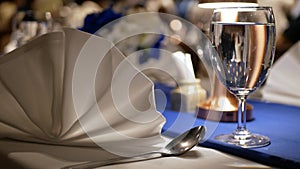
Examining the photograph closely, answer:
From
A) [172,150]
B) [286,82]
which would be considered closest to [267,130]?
[172,150]

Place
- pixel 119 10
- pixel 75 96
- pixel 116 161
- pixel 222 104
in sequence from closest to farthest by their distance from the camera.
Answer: pixel 116 161
pixel 75 96
pixel 222 104
pixel 119 10

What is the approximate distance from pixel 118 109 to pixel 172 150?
0.41 ft

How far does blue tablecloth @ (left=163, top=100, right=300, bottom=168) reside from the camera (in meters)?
0.52

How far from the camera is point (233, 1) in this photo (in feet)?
2.71

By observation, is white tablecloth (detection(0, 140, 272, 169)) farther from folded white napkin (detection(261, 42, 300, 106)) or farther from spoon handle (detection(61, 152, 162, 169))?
folded white napkin (detection(261, 42, 300, 106))

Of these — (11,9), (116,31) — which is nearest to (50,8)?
(11,9)

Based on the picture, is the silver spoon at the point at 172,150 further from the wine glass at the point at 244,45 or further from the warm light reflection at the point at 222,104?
the warm light reflection at the point at 222,104

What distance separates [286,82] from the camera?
98cm

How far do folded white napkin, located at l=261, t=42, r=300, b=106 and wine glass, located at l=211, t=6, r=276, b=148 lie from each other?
1.10 ft

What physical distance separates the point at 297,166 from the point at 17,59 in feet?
1.28

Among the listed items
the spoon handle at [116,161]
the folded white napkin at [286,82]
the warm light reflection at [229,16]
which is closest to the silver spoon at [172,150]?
the spoon handle at [116,161]

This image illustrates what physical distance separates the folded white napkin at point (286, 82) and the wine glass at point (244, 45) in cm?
34

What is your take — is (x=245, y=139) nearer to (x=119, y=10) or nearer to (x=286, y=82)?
(x=286, y=82)

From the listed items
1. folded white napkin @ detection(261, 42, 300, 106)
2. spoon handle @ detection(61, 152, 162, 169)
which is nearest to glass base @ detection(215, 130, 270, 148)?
spoon handle @ detection(61, 152, 162, 169)
